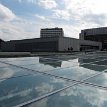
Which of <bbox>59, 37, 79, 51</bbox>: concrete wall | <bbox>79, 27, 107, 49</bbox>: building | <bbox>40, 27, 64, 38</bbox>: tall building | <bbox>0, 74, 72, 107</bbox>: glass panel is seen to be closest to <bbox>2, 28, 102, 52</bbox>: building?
<bbox>59, 37, 79, 51</bbox>: concrete wall

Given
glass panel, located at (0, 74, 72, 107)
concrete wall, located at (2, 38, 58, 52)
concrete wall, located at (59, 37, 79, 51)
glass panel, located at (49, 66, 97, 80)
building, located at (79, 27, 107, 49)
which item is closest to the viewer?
glass panel, located at (0, 74, 72, 107)

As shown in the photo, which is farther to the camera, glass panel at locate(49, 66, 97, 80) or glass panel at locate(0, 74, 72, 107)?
glass panel at locate(49, 66, 97, 80)

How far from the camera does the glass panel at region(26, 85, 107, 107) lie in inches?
183

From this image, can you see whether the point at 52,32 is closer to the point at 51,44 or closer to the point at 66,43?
the point at 51,44

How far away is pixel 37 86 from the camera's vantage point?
6.28m

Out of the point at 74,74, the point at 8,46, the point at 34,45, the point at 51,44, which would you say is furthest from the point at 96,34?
the point at 74,74

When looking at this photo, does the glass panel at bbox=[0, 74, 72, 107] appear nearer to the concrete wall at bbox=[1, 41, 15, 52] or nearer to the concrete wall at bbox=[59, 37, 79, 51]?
the concrete wall at bbox=[59, 37, 79, 51]

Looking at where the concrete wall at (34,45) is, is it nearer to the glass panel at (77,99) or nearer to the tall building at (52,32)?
the glass panel at (77,99)

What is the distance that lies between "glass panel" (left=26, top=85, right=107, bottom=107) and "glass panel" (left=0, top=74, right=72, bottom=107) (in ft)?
1.41

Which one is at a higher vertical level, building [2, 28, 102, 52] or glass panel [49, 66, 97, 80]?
building [2, 28, 102, 52]

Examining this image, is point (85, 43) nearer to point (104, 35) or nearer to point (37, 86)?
point (104, 35)

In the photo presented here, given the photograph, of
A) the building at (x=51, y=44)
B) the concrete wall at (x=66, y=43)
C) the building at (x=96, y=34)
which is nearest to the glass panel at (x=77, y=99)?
the building at (x=51, y=44)

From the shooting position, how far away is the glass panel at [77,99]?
4656 mm

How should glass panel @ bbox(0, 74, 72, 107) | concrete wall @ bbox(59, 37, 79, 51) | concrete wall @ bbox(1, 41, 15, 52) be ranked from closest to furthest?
glass panel @ bbox(0, 74, 72, 107) → concrete wall @ bbox(59, 37, 79, 51) → concrete wall @ bbox(1, 41, 15, 52)
